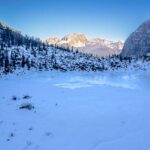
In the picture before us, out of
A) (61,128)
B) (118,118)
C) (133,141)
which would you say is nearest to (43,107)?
(61,128)

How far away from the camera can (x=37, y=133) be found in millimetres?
11672

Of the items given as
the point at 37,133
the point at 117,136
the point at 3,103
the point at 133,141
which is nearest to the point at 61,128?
the point at 37,133

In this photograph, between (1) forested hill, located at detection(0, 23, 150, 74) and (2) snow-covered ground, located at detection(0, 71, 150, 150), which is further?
→ (1) forested hill, located at detection(0, 23, 150, 74)

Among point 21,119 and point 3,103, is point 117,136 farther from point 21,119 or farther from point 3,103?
point 3,103

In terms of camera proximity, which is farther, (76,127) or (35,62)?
(35,62)

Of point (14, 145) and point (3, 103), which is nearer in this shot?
point (14, 145)

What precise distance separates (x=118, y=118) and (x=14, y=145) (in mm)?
6538

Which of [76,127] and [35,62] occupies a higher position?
[76,127]

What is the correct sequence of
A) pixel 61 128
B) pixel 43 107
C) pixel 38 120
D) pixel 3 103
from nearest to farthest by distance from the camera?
pixel 61 128, pixel 38 120, pixel 43 107, pixel 3 103

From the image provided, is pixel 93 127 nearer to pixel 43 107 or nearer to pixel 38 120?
pixel 38 120

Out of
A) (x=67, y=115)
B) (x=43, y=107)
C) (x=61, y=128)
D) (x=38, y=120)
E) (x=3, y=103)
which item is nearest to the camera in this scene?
(x=61, y=128)

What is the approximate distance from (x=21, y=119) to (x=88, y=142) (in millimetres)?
5242

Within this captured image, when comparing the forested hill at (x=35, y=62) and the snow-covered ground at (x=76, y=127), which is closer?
the snow-covered ground at (x=76, y=127)

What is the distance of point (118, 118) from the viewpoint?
546 inches
